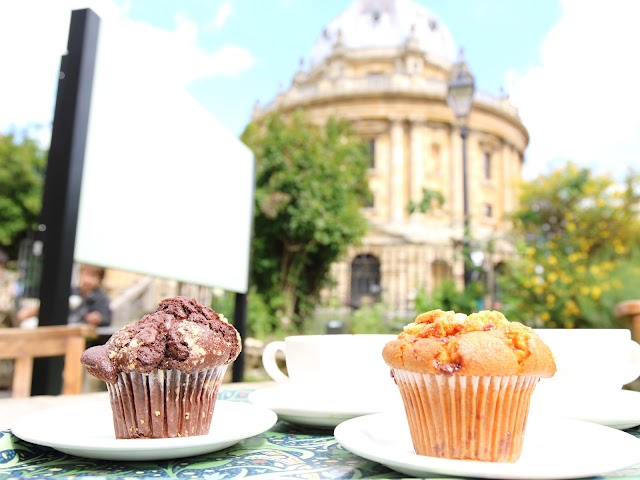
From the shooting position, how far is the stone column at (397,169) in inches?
1179

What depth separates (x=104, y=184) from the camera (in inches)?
88.9

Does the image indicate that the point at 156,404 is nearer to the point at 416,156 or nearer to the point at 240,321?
the point at 240,321

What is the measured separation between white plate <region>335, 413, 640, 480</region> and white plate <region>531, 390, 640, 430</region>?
105 millimetres

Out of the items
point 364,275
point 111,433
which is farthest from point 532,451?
point 364,275

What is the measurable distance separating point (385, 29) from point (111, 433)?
4000 cm

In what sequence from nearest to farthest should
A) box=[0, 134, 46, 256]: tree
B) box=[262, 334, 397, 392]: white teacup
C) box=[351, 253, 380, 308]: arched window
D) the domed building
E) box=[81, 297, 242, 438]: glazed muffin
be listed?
box=[81, 297, 242, 438]: glazed muffin
box=[262, 334, 397, 392]: white teacup
box=[0, 134, 46, 256]: tree
box=[351, 253, 380, 308]: arched window
the domed building

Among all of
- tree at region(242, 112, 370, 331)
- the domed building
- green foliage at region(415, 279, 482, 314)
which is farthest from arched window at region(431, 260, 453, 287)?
green foliage at region(415, 279, 482, 314)

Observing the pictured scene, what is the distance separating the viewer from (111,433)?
3.12ft

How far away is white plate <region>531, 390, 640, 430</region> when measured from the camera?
3.10 ft

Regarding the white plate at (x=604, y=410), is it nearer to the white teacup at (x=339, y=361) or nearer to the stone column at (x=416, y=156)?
the white teacup at (x=339, y=361)

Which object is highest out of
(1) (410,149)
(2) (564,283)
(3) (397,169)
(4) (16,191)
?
(1) (410,149)

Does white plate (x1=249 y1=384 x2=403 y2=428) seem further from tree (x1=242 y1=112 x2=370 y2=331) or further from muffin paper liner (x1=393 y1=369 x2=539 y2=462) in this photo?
tree (x1=242 y1=112 x2=370 y2=331)

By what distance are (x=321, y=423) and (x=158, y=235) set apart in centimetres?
196

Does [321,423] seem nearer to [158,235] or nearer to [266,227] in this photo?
[158,235]
